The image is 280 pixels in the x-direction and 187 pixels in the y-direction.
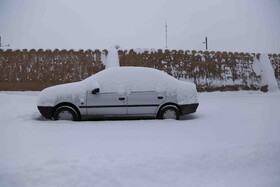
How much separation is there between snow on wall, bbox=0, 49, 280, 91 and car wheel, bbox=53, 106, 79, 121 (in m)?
7.53

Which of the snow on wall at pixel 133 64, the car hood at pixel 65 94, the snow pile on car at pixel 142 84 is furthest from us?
the snow on wall at pixel 133 64

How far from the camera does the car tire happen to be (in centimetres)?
819

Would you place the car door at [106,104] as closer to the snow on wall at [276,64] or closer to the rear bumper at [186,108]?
the rear bumper at [186,108]

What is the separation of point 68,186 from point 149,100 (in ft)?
14.6

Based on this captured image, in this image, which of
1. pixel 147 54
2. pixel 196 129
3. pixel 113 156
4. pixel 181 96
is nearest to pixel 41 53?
pixel 147 54

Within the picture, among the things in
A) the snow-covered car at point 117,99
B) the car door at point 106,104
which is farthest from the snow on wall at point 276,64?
the car door at point 106,104

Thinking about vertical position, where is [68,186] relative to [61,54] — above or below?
below

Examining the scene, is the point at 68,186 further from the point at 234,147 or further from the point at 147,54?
the point at 147,54

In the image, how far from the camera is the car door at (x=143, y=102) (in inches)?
320

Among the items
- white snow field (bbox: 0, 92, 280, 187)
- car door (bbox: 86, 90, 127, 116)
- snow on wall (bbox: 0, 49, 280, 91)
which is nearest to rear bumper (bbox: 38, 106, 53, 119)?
white snow field (bbox: 0, 92, 280, 187)

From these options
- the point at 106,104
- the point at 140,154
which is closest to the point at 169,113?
the point at 106,104

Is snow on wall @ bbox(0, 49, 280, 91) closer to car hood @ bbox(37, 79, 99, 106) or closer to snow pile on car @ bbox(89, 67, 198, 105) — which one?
snow pile on car @ bbox(89, 67, 198, 105)

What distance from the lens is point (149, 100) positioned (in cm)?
816

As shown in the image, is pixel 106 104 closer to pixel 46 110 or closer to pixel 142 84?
pixel 142 84
